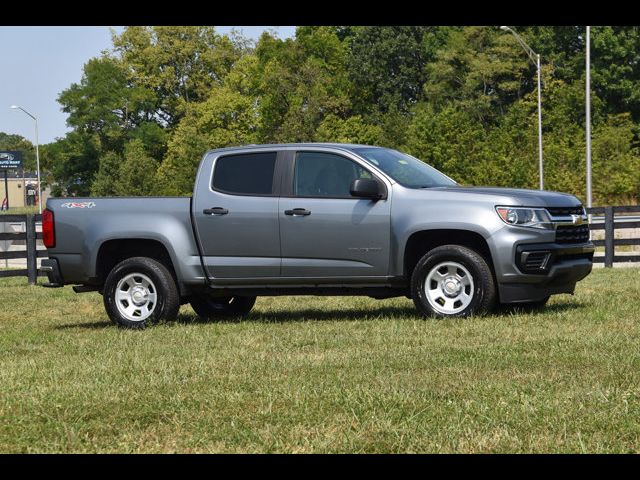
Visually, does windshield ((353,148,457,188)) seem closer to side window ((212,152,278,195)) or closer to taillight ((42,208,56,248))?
side window ((212,152,278,195))

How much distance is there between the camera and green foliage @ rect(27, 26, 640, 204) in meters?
53.7

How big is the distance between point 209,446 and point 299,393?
1440mm

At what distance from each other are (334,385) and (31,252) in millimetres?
15545

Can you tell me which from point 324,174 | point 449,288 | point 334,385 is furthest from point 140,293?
point 334,385

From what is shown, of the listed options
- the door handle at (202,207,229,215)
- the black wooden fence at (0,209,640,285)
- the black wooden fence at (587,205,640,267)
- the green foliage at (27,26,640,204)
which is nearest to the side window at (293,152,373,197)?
the door handle at (202,207,229,215)

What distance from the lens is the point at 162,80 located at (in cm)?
8431

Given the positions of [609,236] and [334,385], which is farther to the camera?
[609,236]

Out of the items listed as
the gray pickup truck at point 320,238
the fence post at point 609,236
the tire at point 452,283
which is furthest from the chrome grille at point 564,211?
the fence post at point 609,236

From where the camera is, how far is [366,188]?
11281 mm

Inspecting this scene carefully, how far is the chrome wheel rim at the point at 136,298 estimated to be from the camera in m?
12.1

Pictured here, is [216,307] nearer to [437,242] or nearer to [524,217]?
[437,242]

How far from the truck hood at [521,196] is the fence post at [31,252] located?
12.0 m
